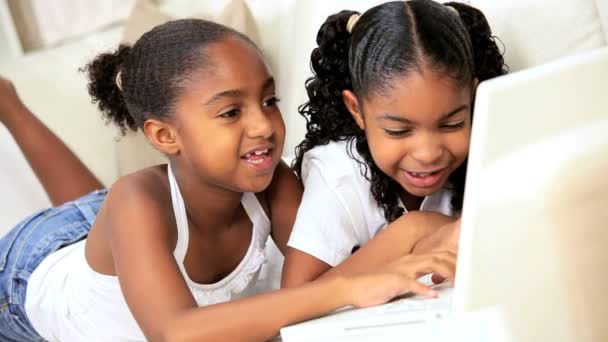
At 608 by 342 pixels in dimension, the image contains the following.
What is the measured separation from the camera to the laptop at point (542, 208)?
529mm

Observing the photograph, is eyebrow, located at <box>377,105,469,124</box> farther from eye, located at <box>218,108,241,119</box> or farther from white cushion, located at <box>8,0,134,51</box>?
white cushion, located at <box>8,0,134,51</box>

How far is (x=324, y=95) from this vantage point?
1.22 metres

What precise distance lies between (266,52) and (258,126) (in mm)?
659

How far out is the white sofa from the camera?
1.22 metres

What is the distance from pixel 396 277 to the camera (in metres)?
0.82

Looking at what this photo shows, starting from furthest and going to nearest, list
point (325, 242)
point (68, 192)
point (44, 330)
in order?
point (68, 192) < point (44, 330) < point (325, 242)

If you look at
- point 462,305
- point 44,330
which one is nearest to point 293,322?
point 462,305

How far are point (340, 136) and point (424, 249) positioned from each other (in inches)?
11.8

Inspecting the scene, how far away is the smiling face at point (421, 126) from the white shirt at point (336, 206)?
0.10 metres

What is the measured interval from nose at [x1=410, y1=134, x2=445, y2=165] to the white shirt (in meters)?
0.17

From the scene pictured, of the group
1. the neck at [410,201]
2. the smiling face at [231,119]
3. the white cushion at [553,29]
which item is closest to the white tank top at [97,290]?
the smiling face at [231,119]

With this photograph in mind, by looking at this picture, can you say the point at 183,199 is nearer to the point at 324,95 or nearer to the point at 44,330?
the point at 324,95

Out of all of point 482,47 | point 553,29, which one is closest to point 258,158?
point 482,47

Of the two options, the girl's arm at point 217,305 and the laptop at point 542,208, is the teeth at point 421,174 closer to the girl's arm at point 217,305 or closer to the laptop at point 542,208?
the girl's arm at point 217,305
